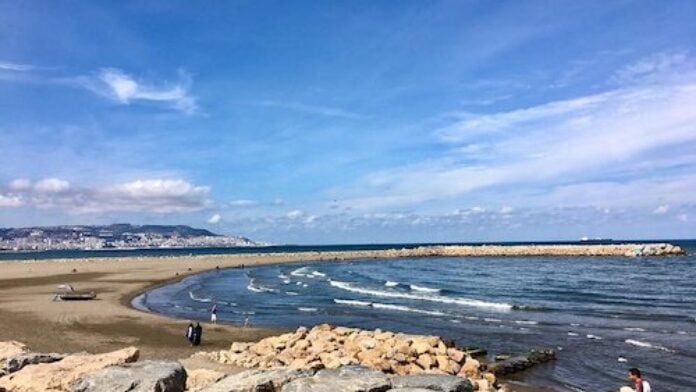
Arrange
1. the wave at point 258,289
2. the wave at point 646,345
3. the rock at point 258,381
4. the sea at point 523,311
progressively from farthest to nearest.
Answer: the wave at point 258,289 < the wave at point 646,345 < the sea at point 523,311 < the rock at point 258,381

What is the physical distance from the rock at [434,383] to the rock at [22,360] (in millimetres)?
8267

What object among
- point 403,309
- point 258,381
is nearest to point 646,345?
point 403,309

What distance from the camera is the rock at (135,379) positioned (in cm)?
1104

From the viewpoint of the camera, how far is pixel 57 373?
12.6 m

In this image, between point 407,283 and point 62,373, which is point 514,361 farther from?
point 407,283

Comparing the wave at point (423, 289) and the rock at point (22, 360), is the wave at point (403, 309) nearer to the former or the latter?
the wave at point (423, 289)

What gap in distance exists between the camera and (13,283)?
202 feet

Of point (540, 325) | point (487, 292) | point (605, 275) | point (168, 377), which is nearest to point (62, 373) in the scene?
point (168, 377)

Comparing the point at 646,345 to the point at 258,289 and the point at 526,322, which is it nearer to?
the point at 526,322

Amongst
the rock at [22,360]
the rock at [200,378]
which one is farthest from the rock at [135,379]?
the rock at [22,360]

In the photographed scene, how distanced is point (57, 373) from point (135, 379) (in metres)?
2.58

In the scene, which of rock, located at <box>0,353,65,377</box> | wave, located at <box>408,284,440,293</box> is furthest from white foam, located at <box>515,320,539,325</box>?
rock, located at <box>0,353,65,377</box>

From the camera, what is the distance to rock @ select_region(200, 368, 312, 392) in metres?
10.8

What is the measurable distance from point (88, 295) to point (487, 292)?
1217 inches
